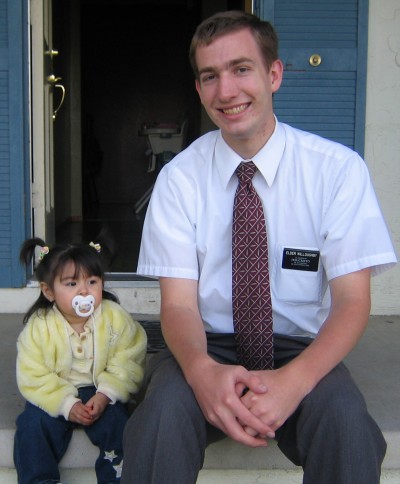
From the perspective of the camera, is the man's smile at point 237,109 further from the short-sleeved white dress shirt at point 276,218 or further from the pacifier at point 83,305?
the pacifier at point 83,305

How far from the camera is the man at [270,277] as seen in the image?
5.06 ft

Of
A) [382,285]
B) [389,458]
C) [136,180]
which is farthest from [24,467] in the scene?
[136,180]

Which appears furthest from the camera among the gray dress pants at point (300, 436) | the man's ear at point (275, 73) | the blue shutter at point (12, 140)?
the blue shutter at point (12, 140)

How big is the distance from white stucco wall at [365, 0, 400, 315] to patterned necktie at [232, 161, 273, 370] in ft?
5.46

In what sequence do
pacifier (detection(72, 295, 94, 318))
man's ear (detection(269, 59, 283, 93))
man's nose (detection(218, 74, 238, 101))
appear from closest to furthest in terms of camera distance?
man's nose (detection(218, 74, 238, 101)) < man's ear (detection(269, 59, 283, 93)) < pacifier (detection(72, 295, 94, 318))

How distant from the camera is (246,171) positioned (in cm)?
191

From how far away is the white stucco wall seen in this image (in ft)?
10.9

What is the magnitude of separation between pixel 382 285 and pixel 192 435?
208 centimetres

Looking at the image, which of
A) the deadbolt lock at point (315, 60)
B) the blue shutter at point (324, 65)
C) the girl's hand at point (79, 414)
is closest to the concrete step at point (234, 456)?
the girl's hand at point (79, 414)

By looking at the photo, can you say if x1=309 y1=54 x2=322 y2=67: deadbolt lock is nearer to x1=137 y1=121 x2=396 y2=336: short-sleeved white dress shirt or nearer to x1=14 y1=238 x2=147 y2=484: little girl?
x1=137 y1=121 x2=396 y2=336: short-sleeved white dress shirt

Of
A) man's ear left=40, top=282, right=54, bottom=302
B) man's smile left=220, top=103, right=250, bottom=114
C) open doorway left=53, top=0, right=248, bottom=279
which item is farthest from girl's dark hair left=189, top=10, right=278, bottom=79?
open doorway left=53, top=0, right=248, bottom=279

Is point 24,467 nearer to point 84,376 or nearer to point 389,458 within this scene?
point 84,376

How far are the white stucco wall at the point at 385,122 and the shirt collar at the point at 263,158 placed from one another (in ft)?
5.07

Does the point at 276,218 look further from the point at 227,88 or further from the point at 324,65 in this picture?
the point at 324,65
